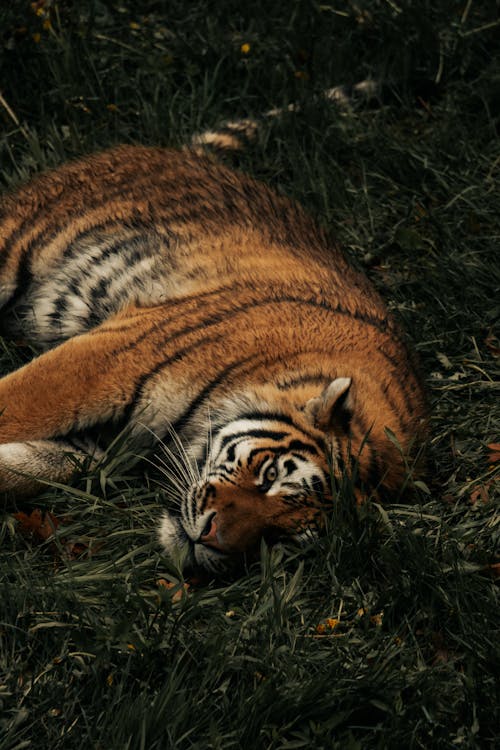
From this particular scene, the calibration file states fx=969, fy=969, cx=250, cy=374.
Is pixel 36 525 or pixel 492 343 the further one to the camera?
pixel 492 343

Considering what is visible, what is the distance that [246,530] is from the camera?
10.4ft

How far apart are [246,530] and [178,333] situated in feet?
2.71

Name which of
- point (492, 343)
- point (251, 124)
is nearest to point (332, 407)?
point (492, 343)

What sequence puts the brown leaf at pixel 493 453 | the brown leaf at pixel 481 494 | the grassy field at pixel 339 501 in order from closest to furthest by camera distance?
the grassy field at pixel 339 501 < the brown leaf at pixel 481 494 < the brown leaf at pixel 493 453

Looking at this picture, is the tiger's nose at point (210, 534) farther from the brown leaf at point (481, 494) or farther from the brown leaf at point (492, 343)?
the brown leaf at point (492, 343)

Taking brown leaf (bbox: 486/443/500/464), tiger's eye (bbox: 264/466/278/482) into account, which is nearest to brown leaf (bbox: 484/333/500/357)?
brown leaf (bbox: 486/443/500/464)

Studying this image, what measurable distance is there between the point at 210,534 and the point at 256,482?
0.24m

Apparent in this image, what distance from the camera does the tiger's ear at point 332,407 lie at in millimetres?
3336

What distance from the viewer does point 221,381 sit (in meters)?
3.53

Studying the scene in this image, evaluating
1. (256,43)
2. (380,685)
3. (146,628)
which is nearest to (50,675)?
(146,628)

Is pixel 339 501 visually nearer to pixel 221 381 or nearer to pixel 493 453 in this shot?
pixel 221 381

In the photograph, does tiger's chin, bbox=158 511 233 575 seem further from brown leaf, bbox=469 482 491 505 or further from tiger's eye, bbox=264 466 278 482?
brown leaf, bbox=469 482 491 505

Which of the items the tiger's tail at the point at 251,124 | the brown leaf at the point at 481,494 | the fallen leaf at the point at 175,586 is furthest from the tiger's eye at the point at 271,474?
the tiger's tail at the point at 251,124

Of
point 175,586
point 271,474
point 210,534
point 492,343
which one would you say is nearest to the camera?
point 175,586
